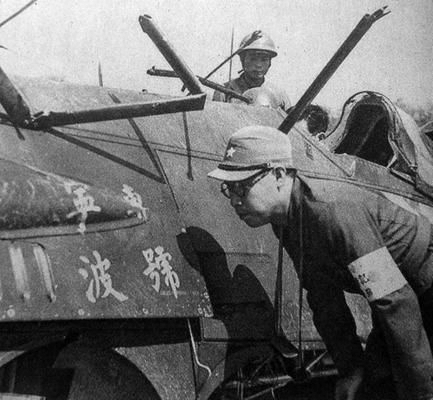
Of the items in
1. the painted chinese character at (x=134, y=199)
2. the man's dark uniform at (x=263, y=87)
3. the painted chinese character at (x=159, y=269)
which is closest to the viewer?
the painted chinese character at (x=159, y=269)

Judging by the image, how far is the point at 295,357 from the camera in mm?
3332

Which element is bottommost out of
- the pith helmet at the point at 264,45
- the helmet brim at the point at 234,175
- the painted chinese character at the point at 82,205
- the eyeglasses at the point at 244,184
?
the painted chinese character at the point at 82,205

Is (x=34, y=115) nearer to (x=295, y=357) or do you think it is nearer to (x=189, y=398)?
(x=189, y=398)

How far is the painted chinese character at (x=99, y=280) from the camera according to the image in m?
2.42

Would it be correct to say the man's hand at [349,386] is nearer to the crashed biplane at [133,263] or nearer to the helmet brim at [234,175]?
the crashed biplane at [133,263]

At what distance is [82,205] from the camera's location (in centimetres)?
257

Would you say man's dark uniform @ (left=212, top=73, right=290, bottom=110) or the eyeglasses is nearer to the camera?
the eyeglasses

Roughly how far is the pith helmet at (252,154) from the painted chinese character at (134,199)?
344 millimetres

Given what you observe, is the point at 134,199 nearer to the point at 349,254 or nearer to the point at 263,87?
the point at 349,254

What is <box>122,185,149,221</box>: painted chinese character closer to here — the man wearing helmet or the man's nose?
the man's nose

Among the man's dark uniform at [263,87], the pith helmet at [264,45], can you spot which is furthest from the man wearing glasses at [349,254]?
the pith helmet at [264,45]

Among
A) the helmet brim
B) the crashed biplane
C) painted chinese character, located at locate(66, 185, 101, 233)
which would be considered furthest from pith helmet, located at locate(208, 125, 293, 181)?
painted chinese character, located at locate(66, 185, 101, 233)

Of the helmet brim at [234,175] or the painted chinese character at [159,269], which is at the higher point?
the helmet brim at [234,175]

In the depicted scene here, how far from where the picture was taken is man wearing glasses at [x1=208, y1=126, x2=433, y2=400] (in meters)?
2.52
